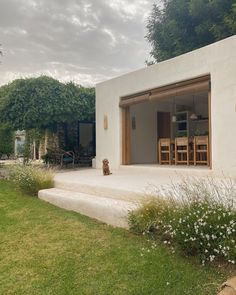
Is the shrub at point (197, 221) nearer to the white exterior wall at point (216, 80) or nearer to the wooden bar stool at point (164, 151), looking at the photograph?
the white exterior wall at point (216, 80)

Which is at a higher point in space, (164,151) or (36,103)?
(36,103)

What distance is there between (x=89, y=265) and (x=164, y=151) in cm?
739

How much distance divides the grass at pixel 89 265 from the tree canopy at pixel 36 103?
8.24 m

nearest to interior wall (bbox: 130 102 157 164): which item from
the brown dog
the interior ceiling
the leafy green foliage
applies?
the interior ceiling

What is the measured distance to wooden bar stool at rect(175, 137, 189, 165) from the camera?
9967mm

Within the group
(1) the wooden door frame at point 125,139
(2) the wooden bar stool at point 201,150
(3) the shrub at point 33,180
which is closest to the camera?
(3) the shrub at point 33,180

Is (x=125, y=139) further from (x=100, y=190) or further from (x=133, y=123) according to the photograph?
(x=100, y=190)

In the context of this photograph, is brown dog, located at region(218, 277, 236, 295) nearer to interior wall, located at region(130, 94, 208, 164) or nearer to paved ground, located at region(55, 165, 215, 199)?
paved ground, located at region(55, 165, 215, 199)

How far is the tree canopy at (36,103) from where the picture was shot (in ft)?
43.0

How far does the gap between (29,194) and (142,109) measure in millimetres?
6290

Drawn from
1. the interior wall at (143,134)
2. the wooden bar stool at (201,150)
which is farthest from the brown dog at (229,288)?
the interior wall at (143,134)

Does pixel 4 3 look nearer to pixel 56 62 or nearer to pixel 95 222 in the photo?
pixel 56 62

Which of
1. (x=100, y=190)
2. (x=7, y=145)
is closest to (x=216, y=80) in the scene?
(x=100, y=190)

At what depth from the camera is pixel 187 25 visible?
16.4m
